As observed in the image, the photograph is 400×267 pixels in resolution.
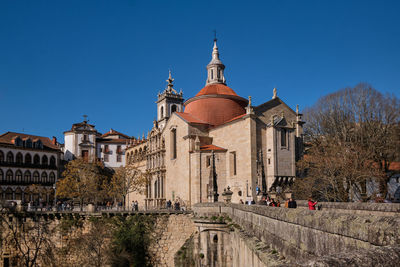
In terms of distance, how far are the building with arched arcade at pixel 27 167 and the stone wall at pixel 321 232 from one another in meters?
50.6

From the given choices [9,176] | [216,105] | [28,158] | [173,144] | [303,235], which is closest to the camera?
[303,235]

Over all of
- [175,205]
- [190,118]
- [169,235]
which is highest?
[190,118]

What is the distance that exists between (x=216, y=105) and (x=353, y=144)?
1617 cm

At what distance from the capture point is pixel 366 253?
3.31 metres

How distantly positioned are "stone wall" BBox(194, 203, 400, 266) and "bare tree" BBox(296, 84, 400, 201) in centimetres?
2196

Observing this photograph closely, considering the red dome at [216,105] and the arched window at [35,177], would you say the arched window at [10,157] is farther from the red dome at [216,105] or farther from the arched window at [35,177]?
the red dome at [216,105]

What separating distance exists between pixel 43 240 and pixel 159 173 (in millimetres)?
17168

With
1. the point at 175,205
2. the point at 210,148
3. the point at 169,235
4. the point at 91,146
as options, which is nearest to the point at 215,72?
the point at 210,148

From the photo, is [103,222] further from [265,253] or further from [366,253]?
[366,253]

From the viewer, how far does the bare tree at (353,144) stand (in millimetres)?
31984

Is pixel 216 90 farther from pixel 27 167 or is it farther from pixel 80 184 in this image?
pixel 27 167

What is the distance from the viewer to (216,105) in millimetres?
45656

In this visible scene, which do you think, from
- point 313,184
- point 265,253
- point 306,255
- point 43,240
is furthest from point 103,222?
point 306,255

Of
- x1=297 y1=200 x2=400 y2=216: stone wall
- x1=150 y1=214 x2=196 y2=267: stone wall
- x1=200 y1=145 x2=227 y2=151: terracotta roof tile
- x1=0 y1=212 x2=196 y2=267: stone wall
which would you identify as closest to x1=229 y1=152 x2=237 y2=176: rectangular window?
x1=200 y1=145 x2=227 y2=151: terracotta roof tile
